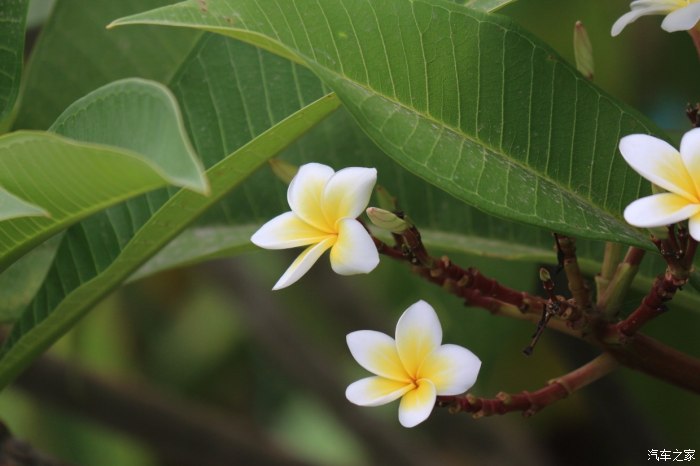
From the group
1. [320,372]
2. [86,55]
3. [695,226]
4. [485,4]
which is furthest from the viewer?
[320,372]

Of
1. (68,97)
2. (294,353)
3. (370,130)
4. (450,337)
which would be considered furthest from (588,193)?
(294,353)

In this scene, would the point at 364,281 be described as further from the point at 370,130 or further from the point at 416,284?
the point at 370,130

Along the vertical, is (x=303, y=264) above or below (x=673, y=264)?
below

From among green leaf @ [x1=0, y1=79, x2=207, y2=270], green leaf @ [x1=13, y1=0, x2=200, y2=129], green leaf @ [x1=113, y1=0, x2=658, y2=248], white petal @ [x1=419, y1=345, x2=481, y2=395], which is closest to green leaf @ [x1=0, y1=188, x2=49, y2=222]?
green leaf @ [x1=0, y1=79, x2=207, y2=270]

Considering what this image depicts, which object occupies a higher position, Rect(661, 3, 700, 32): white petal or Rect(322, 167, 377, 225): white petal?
Rect(661, 3, 700, 32): white petal

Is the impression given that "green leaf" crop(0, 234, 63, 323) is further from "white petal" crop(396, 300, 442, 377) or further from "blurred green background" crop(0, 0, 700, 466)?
"white petal" crop(396, 300, 442, 377)

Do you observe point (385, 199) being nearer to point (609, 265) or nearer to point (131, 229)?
point (609, 265)

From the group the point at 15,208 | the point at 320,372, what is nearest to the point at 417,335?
the point at 15,208
